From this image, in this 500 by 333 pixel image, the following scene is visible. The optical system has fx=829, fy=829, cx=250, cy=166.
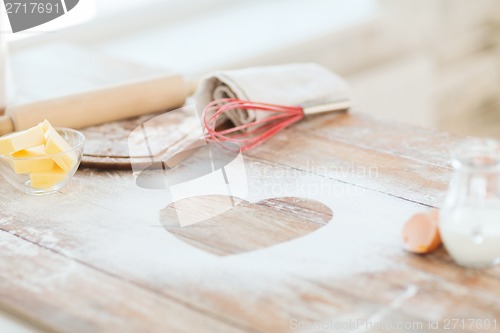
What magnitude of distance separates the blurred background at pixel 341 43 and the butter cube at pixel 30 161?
0.65 m

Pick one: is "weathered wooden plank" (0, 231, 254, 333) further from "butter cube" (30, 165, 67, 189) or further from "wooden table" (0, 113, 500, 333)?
"butter cube" (30, 165, 67, 189)

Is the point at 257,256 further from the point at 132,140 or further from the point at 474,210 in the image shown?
the point at 132,140

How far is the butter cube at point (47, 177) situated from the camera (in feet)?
4.22

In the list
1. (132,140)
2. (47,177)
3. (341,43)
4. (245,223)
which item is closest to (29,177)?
(47,177)

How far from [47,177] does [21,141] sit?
0.07m

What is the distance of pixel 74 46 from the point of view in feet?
6.54

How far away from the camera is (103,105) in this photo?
1.54 metres

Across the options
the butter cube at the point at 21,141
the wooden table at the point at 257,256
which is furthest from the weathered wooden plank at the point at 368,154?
the butter cube at the point at 21,141

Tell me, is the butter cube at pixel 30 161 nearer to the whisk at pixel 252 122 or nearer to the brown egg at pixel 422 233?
the whisk at pixel 252 122

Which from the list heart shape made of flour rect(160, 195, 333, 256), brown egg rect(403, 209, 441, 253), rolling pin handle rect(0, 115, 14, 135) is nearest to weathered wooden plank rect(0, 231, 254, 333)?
heart shape made of flour rect(160, 195, 333, 256)

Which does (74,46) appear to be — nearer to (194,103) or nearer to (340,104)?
(194,103)

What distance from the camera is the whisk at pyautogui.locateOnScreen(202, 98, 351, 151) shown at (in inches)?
57.0

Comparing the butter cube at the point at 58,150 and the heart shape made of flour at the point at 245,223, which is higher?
the butter cube at the point at 58,150

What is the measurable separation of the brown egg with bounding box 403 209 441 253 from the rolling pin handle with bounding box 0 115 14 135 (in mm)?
765
